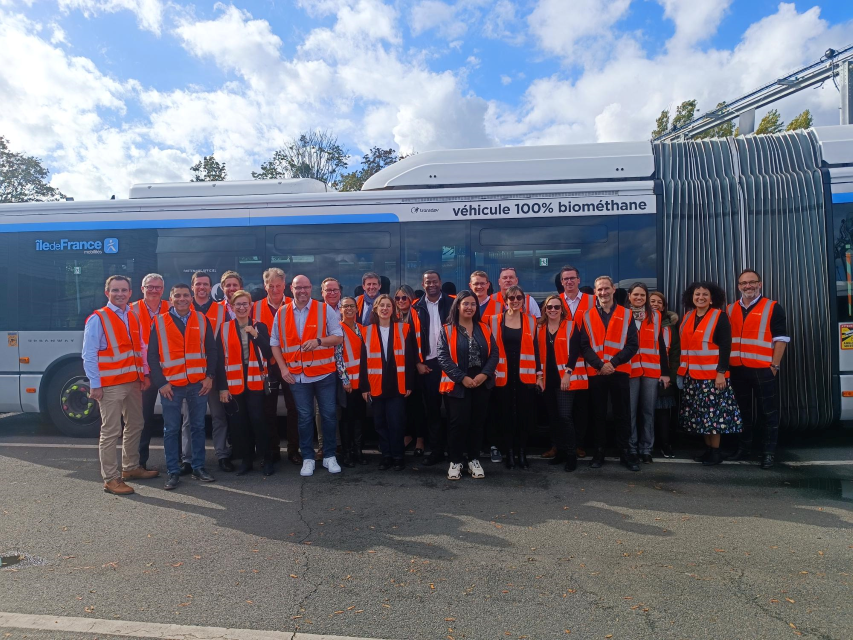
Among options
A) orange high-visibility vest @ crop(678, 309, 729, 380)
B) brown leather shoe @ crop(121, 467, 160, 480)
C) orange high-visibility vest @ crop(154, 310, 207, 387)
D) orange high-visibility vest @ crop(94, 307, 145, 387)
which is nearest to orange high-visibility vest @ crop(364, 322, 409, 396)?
orange high-visibility vest @ crop(154, 310, 207, 387)

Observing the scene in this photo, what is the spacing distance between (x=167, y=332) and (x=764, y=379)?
19.2ft

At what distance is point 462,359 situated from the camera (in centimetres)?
549

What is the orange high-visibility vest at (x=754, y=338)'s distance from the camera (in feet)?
18.9

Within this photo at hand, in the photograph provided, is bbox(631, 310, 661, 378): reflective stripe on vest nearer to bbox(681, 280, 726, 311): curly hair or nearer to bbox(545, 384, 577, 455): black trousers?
bbox(681, 280, 726, 311): curly hair

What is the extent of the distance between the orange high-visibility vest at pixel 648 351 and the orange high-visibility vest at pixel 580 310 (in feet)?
1.88

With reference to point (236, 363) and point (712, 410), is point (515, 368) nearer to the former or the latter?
point (712, 410)

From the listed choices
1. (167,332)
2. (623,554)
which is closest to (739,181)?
(623,554)

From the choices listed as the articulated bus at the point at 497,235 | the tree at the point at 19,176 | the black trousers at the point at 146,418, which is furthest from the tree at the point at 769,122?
the tree at the point at 19,176

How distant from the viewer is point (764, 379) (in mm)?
5801

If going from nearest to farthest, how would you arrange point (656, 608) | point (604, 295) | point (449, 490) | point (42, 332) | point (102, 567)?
point (656, 608) < point (102, 567) < point (449, 490) < point (604, 295) < point (42, 332)

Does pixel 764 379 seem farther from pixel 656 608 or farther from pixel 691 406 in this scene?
pixel 656 608

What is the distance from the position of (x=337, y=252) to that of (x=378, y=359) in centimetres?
180

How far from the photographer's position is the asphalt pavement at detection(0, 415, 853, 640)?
3.09m

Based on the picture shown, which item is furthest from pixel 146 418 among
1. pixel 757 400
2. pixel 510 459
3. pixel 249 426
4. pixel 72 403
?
pixel 757 400
